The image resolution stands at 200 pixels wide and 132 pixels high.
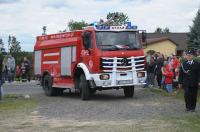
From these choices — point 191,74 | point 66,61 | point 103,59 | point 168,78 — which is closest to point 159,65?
point 168,78

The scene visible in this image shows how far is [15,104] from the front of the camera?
20188mm

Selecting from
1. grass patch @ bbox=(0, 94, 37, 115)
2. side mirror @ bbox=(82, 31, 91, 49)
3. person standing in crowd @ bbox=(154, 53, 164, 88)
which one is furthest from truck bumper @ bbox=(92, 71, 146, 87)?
person standing in crowd @ bbox=(154, 53, 164, 88)

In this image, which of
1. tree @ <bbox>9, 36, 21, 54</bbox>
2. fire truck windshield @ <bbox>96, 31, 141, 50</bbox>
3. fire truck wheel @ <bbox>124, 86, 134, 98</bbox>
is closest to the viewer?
fire truck windshield @ <bbox>96, 31, 141, 50</bbox>

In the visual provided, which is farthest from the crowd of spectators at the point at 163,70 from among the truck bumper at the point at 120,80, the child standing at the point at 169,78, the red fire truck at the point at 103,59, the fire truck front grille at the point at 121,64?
the fire truck front grille at the point at 121,64

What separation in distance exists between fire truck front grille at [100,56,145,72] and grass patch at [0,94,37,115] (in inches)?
119

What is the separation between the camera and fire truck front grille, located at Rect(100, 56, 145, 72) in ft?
66.6

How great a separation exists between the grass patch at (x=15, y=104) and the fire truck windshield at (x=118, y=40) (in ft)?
11.3

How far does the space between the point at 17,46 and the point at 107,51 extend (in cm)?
6512

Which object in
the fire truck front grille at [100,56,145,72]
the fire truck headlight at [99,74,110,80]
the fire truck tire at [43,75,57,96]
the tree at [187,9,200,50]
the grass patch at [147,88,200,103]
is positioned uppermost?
the tree at [187,9,200,50]

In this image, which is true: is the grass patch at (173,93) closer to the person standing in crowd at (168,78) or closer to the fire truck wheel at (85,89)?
the person standing in crowd at (168,78)

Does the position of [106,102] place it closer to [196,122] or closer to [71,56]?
[71,56]

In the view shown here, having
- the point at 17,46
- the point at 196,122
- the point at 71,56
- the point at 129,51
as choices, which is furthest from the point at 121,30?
the point at 17,46

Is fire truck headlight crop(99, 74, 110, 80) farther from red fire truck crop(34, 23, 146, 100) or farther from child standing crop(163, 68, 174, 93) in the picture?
child standing crop(163, 68, 174, 93)

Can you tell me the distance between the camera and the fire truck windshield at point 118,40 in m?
20.5
